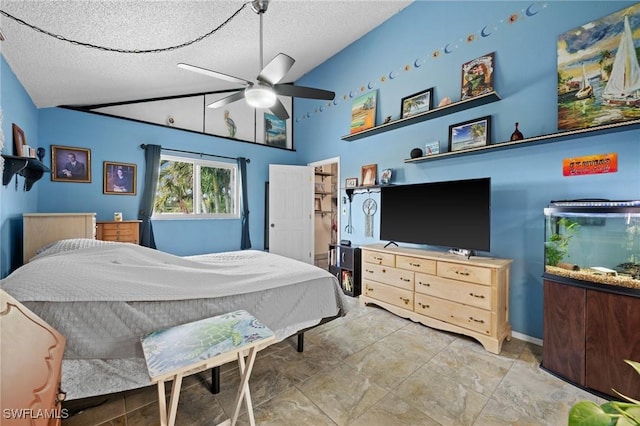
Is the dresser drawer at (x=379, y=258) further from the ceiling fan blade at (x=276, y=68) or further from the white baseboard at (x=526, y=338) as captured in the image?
the ceiling fan blade at (x=276, y=68)

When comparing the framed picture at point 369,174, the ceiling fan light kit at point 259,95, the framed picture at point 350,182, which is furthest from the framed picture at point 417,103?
the ceiling fan light kit at point 259,95

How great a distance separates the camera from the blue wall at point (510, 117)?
213 cm

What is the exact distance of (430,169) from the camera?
3.13 meters

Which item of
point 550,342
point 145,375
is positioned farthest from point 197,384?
point 550,342

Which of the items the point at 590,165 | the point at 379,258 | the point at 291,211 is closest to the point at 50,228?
the point at 291,211

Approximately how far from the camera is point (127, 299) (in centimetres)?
140

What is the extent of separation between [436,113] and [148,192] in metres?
4.03

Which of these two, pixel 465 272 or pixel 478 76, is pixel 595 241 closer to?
pixel 465 272

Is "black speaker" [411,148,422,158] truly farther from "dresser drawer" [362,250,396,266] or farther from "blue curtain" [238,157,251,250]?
"blue curtain" [238,157,251,250]

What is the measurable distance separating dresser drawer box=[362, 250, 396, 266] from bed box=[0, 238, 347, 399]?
3.80ft

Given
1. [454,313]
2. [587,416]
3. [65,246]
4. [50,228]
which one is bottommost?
[454,313]

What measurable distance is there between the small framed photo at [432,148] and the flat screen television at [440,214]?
0.46 meters

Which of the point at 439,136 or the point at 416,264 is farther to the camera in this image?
the point at 439,136

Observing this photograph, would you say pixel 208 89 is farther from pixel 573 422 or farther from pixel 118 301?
pixel 573 422
